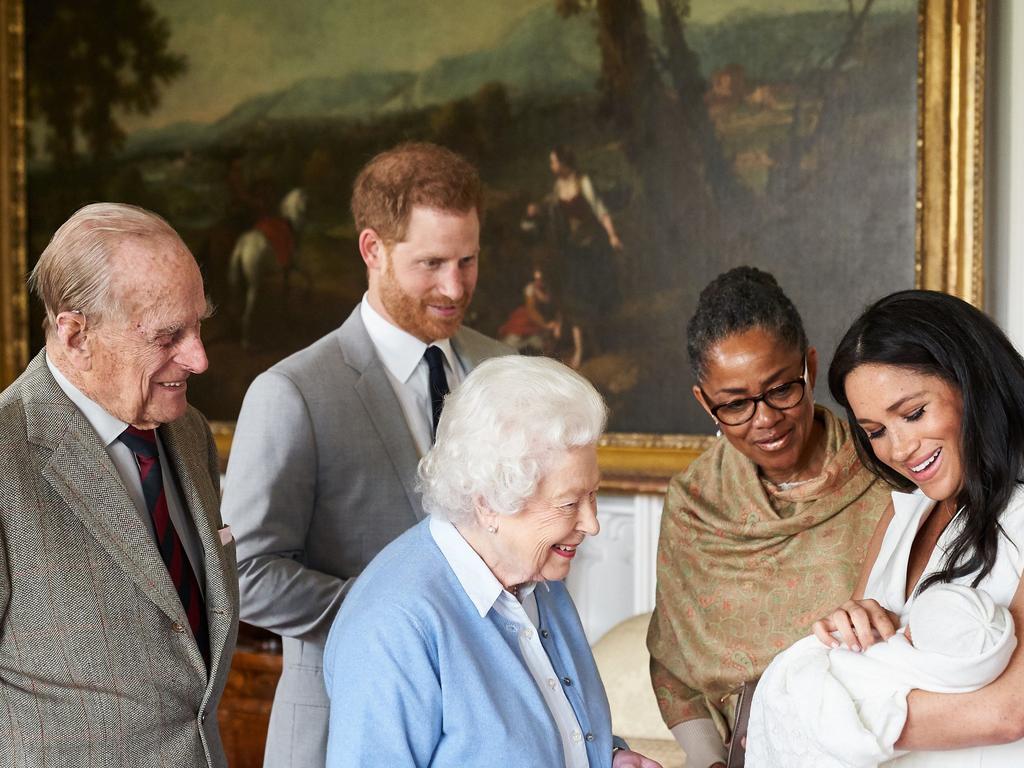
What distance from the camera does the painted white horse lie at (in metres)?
5.96

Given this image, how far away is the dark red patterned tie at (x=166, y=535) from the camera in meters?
2.47

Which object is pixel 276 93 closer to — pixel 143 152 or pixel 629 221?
pixel 143 152

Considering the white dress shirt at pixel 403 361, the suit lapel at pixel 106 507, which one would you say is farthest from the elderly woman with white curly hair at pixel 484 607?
the white dress shirt at pixel 403 361

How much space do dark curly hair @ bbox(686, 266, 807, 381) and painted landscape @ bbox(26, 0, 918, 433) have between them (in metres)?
1.91

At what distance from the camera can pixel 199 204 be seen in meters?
6.23

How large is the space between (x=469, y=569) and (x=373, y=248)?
1.33 metres

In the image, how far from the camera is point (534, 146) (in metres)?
5.38

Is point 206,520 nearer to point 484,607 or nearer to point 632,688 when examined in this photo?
point 484,607

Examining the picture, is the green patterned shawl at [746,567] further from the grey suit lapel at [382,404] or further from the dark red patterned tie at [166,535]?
the dark red patterned tie at [166,535]

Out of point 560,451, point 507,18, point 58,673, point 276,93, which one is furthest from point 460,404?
point 276,93

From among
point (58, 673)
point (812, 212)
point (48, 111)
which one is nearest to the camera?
point (58, 673)

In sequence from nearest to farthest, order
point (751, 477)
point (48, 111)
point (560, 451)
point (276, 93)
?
point (560, 451)
point (751, 477)
point (276, 93)
point (48, 111)

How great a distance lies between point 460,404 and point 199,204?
166 inches

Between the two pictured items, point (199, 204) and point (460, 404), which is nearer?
point (460, 404)
